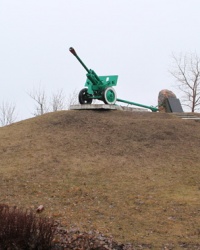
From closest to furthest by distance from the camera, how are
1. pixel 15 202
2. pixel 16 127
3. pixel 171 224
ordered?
pixel 171 224, pixel 15 202, pixel 16 127

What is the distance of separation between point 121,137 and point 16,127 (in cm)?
321

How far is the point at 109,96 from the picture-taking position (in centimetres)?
1195

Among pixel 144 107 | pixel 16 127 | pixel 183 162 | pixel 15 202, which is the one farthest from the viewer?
pixel 144 107

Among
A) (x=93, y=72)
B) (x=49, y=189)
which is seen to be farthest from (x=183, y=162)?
(x=93, y=72)

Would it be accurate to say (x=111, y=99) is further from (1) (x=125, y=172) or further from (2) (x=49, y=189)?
(2) (x=49, y=189)

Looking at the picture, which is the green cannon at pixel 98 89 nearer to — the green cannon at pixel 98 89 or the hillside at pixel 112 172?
the green cannon at pixel 98 89

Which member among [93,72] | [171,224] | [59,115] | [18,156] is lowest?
[171,224]

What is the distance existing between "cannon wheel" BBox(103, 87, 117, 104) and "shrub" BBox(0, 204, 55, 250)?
7.96 meters

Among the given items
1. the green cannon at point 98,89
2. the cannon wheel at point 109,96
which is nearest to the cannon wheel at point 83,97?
the green cannon at point 98,89

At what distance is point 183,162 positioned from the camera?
27.4ft

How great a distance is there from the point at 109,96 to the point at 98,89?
431 millimetres

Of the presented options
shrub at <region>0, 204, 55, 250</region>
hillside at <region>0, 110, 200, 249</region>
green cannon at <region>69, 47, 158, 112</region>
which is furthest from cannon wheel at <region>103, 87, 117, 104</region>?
shrub at <region>0, 204, 55, 250</region>

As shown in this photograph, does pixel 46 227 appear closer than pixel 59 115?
Yes

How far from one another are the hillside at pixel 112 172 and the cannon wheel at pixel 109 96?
57cm
